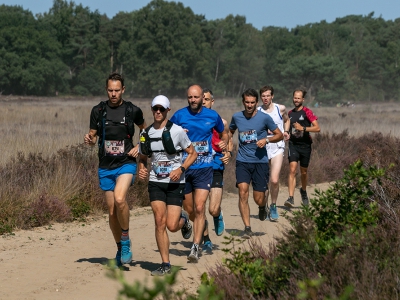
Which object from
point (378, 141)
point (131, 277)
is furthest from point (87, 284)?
point (378, 141)

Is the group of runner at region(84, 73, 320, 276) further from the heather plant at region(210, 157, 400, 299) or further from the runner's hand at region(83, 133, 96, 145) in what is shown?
the heather plant at region(210, 157, 400, 299)

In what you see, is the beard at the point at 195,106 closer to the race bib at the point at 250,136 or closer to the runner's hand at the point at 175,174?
the runner's hand at the point at 175,174

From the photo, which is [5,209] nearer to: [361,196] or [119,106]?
[119,106]

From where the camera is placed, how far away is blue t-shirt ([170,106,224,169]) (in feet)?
29.1

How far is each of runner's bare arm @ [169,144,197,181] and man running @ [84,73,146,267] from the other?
516 millimetres

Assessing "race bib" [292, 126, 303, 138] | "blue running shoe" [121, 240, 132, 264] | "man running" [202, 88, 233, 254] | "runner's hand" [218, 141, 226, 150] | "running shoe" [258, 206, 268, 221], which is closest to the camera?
"blue running shoe" [121, 240, 132, 264]

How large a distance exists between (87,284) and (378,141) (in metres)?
15.0

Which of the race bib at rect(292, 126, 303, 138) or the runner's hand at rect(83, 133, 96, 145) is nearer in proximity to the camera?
the runner's hand at rect(83, 133, 96, 145)

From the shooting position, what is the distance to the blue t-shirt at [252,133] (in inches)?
411

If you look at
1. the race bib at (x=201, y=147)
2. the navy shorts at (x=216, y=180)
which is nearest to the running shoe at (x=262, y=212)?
the navy shorts at (x=216, y=180)

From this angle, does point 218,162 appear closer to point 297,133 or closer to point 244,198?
point 244,198

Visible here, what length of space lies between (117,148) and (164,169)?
0.57 metres

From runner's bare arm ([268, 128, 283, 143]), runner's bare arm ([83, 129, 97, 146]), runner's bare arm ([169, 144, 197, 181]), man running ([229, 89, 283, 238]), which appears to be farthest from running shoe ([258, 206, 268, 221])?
runner's bare arm ([83, 129, 97, 146])

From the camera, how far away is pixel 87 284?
7.71 metres
